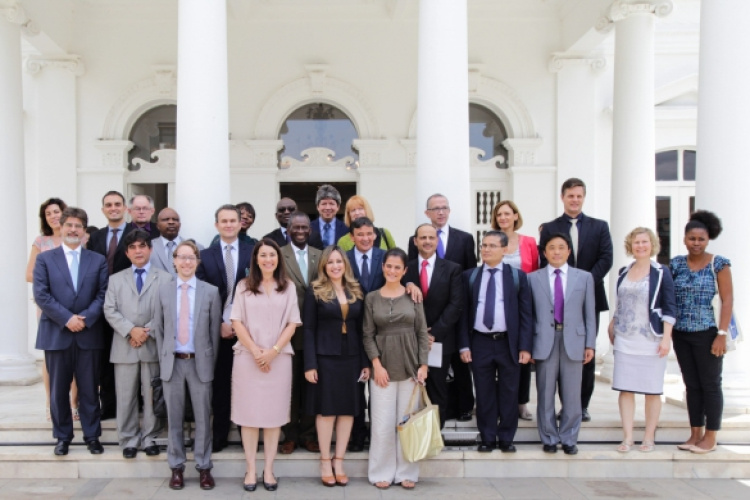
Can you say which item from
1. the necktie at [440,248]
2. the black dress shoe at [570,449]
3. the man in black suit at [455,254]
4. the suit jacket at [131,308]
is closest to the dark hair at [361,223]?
the man in black suit at [455,254]

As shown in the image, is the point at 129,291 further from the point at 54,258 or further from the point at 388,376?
the point at 388,376

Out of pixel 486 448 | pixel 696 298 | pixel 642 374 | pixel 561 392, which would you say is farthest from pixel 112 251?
pixel 696 298

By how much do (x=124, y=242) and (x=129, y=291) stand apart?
1.81 feet

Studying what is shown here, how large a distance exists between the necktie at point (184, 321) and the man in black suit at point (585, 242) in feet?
10.5

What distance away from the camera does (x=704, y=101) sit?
6.72 m

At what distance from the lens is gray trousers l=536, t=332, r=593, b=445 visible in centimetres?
559

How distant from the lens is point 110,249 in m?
6.02

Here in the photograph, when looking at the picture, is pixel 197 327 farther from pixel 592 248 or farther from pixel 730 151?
pixel 730 151

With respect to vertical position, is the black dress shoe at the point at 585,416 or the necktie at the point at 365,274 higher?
the necktie at the point at 365,274

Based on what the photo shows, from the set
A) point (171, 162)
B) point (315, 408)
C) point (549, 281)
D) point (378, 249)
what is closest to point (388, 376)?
point (315, 408)

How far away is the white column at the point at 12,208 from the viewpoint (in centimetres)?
825

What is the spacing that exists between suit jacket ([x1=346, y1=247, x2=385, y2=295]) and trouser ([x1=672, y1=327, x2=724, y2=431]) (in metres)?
2.78

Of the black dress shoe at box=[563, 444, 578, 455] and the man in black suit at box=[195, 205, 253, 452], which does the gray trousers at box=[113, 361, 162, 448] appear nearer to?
the man in black suit at box=[195, 205, 253, 452]

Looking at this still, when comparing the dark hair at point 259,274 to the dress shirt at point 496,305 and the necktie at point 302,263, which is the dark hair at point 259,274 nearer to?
the necktie at point 302,263
